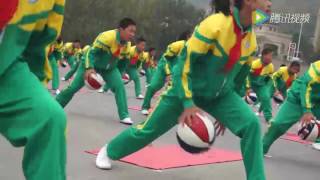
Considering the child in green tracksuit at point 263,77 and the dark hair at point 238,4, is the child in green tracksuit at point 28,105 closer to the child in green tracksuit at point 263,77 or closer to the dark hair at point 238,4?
the dark hair at point 238,4

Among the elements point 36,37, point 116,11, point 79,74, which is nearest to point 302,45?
point 116,11

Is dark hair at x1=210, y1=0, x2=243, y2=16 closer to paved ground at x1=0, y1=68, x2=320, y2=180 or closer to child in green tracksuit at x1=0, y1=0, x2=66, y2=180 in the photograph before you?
paved ground at x1=0, y1=68, x2=320, y2=180

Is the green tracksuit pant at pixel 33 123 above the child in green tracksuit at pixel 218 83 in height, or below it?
above

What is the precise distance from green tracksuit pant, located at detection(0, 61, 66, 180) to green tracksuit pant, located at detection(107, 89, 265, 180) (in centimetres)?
218

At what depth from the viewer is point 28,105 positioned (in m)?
2.74

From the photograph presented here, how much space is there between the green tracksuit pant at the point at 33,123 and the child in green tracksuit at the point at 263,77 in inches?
372

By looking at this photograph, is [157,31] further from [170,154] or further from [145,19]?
[170,154]

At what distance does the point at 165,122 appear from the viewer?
4.98 m

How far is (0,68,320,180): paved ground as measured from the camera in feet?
18.0

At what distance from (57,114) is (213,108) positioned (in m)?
2.44

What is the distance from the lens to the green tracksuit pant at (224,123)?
15.3 feet

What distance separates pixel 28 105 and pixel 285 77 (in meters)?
11.2

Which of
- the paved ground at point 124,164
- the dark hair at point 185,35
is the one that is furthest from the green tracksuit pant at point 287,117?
the dark hair at point 185,35

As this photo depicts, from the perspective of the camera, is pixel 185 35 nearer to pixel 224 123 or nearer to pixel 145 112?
pixel 145 112
